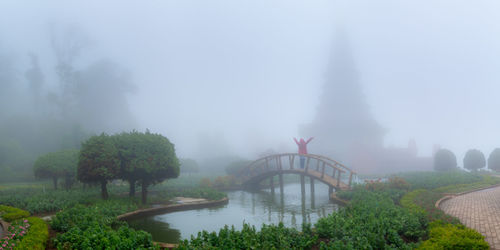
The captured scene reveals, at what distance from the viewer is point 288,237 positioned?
412 inches

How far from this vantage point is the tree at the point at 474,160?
45312 millimetres

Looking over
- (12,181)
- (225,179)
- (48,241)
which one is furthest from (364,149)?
(48,241)

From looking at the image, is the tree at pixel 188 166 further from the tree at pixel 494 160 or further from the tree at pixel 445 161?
the tree at pixel 494 160

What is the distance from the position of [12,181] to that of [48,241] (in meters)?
43.8

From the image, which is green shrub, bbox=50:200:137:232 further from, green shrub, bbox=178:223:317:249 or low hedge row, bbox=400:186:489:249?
low hedge row, bbox=400:186:489:249

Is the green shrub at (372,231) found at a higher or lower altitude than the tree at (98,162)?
lower

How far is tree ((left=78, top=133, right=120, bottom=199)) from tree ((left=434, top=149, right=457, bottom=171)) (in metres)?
40.1

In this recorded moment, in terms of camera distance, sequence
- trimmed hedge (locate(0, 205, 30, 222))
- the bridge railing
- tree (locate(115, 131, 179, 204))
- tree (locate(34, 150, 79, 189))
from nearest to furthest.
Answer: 1. trimmed hedge (locate(0, 205, 30, 222))
2. tree (locate(115, 131, 179, 204))
3. the bridge railing
4. tree (locate(34, 150, 79, 189))

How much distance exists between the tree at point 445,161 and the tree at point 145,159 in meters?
35.9

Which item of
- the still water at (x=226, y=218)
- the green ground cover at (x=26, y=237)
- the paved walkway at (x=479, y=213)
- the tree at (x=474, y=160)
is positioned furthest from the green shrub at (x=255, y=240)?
the tree at (x=474, y=160)

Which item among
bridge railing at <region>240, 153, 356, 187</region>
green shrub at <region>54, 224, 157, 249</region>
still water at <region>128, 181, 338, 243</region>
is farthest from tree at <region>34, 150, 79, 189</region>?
green shrub at <region>54, 224, 157, 249</region>

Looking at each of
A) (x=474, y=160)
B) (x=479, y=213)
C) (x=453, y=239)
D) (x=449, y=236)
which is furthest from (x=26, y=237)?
(x=474, y=160)

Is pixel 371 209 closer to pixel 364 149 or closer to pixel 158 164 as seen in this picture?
pixel 158 164

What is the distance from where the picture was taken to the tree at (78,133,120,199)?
21.4m
